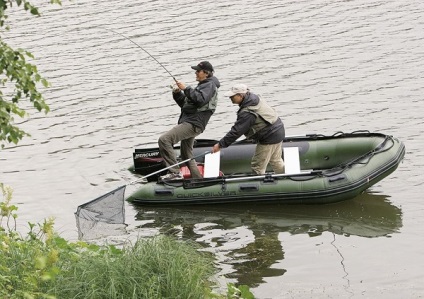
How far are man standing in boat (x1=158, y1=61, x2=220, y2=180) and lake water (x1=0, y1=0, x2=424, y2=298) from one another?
89 cm

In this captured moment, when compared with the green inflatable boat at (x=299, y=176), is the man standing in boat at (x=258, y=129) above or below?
above

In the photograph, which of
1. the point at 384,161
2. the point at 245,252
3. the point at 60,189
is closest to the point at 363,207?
the point at 384,161

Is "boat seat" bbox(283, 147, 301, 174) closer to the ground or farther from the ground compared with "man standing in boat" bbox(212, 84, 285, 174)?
closer to the ground

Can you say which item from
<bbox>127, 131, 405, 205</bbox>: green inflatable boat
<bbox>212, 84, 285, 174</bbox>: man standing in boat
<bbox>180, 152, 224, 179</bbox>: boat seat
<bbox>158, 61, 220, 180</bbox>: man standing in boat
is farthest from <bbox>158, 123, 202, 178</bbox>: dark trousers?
<bbox>212, 84, 285, 174</bbox>: man standing in boat

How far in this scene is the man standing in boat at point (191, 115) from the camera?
12.6 m

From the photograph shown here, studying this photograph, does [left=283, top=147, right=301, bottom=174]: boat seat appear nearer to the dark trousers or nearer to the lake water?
the lake water

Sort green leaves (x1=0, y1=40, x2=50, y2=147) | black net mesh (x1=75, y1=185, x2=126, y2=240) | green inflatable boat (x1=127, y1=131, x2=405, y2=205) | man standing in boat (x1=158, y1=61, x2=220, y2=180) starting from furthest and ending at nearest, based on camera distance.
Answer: man standing in boat (x1=158, y1=61, x2=220, y2=180) → green inflatable boat (x1=127, y1=131, x2=405, y2=205) → black net mesh (x1=75, y1=185, x2=126, y2=240) → green leaves (x1=0, y1=40, x2=50, y2=147)

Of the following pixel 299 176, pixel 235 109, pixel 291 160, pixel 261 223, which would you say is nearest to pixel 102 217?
pixel 261 223

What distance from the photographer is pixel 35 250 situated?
8.34 metres

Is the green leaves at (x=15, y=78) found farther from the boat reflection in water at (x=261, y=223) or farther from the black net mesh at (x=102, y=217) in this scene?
the black net mesh at (x=102, y=217)

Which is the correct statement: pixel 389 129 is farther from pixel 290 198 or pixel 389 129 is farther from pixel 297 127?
pixel 290 198

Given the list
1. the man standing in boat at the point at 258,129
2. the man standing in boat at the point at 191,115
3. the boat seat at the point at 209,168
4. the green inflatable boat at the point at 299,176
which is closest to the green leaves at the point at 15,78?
the man standing in boat at the point at 258,129

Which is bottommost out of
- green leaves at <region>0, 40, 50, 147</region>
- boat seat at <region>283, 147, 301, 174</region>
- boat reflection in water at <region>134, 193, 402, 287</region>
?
boat reflection in water at <region>134, 193, 402, 287</region>

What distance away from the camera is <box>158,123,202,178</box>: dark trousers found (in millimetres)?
13031
